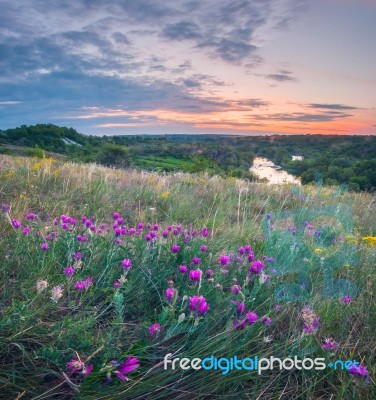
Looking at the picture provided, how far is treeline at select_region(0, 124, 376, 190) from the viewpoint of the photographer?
20.2m

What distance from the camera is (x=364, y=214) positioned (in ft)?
17.6

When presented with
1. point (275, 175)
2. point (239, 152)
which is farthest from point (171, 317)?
point (239, 152)

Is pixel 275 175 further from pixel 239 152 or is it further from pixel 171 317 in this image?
pixel 239 152

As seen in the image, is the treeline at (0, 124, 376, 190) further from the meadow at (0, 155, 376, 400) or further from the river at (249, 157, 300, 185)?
the meadow at (0, 155, 376, 400)

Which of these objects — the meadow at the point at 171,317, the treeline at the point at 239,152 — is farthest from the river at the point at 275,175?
the meadow at the point at 171,317

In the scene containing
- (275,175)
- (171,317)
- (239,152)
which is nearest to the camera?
(171,317)

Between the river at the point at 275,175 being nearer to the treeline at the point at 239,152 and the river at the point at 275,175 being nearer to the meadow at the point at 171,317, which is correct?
the treeline at the point at 239,152

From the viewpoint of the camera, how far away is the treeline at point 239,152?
2020cm

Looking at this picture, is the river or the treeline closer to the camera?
the river

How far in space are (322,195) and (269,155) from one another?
1888 cm

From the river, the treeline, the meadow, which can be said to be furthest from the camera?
the treeline

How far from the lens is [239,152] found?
3262 centimetres

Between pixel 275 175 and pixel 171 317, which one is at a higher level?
pixel 171 317

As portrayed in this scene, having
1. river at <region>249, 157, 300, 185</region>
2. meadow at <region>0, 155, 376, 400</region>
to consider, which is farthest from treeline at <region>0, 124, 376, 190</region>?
meadow at <region>0, 155, 376, 400</region>
